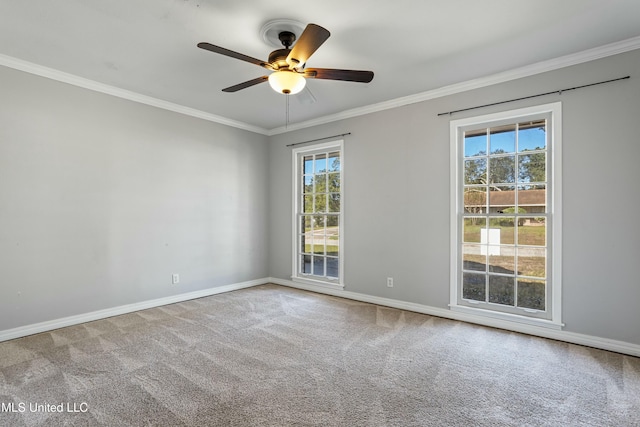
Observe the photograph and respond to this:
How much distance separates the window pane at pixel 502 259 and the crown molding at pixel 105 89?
13.3ft

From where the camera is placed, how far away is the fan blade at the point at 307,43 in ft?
6.39

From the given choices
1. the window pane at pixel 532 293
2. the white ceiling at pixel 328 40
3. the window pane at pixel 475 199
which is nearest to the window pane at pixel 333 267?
the window pane at pixel 475 199

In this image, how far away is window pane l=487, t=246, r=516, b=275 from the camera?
3.43 metres

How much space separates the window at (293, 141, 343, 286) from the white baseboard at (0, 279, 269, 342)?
1164 millimetres

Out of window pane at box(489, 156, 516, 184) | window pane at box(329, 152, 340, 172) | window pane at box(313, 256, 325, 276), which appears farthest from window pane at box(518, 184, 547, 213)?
window pane at box(313, 256, 325, 276)

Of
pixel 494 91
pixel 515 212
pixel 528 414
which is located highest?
pixel 494 91

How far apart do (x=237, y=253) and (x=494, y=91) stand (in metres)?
4.15

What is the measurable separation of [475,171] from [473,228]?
66cm

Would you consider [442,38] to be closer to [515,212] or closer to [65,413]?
[515,212]

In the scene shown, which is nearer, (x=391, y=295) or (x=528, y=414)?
(x=528, y=414)

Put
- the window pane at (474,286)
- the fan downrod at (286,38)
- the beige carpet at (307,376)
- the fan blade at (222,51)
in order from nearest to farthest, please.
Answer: the beige carpet at (307,376) → the fan blade at (222,51) → the fan downrod at (286,38) → the window pane at (474,286)

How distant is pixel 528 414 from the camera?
6.45ft

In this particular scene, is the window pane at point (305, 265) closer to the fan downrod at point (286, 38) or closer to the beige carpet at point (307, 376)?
the beige carpet at point (307, 376)

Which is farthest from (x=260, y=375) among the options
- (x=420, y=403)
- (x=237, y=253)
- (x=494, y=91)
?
(x=494, y=91)
